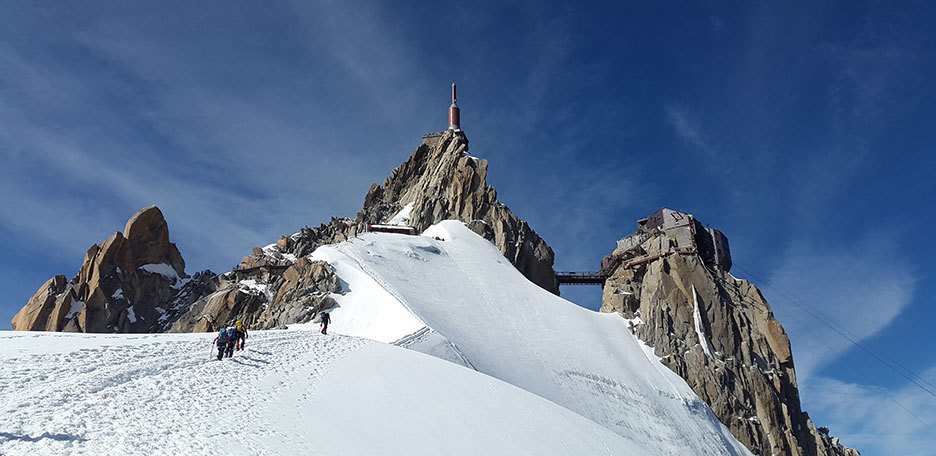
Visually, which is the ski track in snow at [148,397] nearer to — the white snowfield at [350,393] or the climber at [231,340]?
the white snowfield at [350,393]

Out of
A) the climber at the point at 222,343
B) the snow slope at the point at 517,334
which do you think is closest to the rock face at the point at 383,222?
the snow slope at the point at 517,334

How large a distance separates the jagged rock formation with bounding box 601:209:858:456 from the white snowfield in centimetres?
1077

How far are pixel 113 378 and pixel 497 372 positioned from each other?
76.2 ft

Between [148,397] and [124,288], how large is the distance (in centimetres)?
6387

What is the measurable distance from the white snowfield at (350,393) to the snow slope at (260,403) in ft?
0.21

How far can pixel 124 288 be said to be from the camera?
236 ft

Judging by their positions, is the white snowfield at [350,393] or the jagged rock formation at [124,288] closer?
the white snowfield at [350,393]

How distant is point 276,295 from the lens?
5350 centimetres

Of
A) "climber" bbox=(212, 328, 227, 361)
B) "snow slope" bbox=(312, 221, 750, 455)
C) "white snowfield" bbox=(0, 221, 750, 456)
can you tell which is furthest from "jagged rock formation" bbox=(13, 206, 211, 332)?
"climber" bbox=(212, 328, 227, 361)

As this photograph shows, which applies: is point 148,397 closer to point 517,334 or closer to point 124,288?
point 517,334

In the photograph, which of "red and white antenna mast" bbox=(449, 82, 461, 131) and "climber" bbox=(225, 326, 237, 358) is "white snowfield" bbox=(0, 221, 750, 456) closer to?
"climber" bbox=(225, 326, 237, 358)

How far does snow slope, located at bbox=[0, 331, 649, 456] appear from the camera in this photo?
1438 centimetres

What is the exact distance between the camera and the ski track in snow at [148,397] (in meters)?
13.7

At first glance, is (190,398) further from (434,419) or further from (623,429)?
(623,429)
